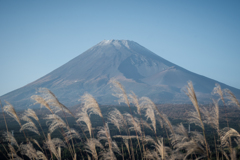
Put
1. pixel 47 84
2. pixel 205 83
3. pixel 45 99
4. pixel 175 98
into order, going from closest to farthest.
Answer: pixel 45 99 → pixel 175 98 → pixel 47 84 → pixel 205 83

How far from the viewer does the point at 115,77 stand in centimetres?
13388

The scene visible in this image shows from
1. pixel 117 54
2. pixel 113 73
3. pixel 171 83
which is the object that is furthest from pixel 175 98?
pixel 117 54

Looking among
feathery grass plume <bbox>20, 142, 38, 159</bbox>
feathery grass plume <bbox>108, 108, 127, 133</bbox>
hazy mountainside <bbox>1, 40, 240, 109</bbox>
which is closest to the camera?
feathery grass plume <bbox>20, 142, 38, 159</bbox>

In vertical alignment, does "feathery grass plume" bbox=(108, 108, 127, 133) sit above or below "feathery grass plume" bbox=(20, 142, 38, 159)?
below

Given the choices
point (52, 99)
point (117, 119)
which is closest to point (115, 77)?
point (117, 119)

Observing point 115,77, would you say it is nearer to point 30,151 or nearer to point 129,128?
point 129,128

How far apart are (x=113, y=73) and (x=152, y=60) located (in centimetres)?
5295

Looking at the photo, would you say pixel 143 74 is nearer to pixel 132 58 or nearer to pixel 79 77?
pixel 132 58

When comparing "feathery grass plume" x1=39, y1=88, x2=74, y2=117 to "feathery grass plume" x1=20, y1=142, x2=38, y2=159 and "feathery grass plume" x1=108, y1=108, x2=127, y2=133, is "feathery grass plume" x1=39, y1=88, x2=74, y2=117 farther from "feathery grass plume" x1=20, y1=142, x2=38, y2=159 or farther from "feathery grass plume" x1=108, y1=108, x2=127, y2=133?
"feathery grass plume" x1=108, y1=108, x2=127, y2=133

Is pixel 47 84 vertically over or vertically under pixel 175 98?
over

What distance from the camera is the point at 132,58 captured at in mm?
188125

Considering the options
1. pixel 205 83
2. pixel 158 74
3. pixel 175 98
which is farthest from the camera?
pixel 158 74

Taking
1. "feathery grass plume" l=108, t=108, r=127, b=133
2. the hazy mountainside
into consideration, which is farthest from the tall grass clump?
the hazy mountainside

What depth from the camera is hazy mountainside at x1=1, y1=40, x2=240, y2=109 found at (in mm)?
126700
